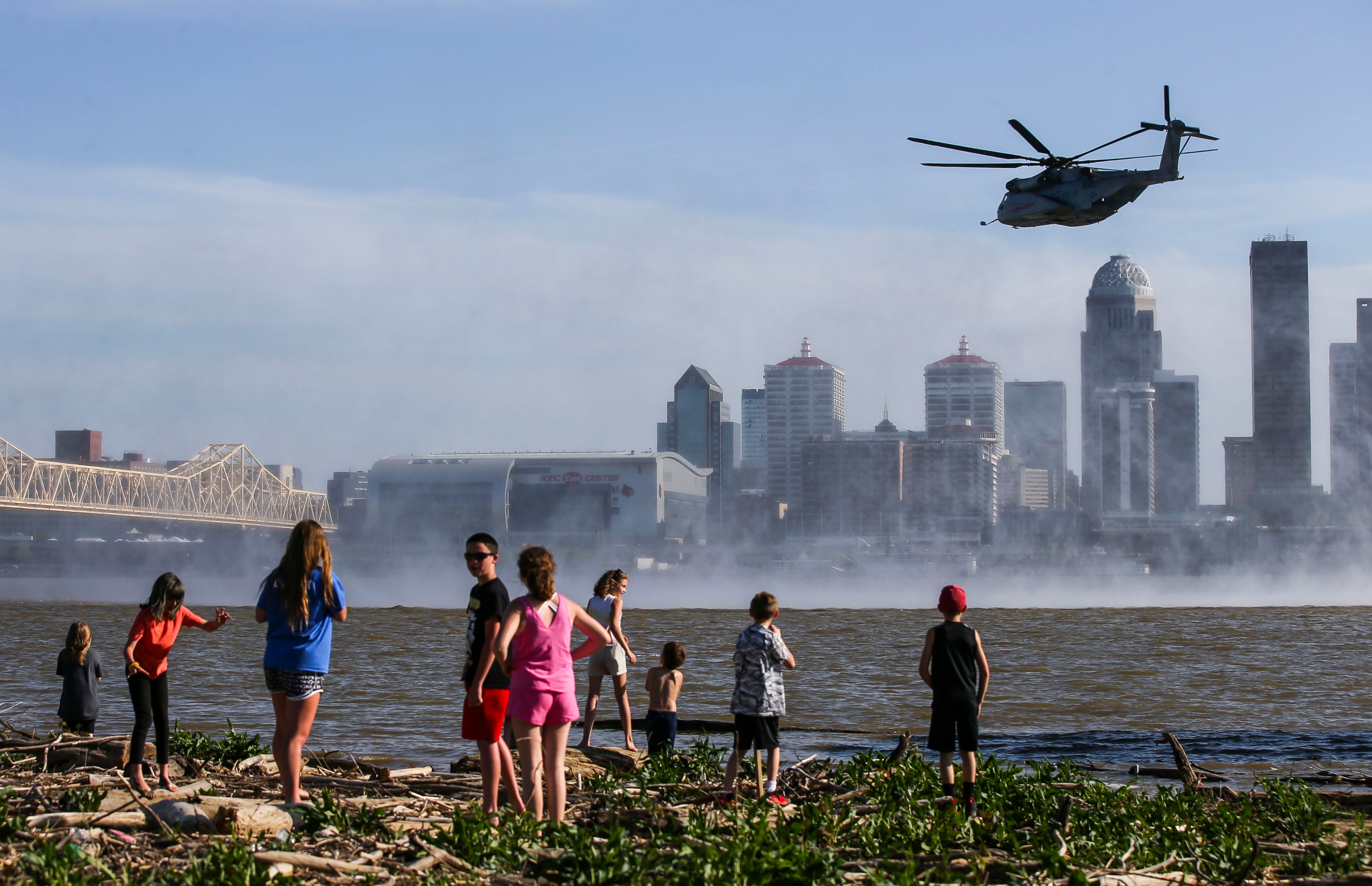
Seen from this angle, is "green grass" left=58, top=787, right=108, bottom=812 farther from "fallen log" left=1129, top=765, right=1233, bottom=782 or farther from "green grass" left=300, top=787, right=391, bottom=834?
"fallen log" left=1129, top=765, right=1233, bottom=782

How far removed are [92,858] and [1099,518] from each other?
603ft

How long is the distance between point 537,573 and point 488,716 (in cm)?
92

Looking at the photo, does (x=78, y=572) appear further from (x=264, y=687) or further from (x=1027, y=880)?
(x=1027, y=880)

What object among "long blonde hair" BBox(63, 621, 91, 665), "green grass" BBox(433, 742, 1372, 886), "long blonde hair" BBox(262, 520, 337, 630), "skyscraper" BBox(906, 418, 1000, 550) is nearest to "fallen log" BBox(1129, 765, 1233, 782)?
"green grass" BBox(433, 742, 1372, 886)

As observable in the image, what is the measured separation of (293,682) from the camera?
659 cm

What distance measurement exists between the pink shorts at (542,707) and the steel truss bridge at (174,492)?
8970 centimetres

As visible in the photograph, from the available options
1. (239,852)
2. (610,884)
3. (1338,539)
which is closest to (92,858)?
(239,852)

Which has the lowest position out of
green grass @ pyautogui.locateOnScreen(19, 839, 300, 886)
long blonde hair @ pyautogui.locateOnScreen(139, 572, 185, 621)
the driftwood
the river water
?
the river water

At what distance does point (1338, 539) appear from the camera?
15788 centimetres

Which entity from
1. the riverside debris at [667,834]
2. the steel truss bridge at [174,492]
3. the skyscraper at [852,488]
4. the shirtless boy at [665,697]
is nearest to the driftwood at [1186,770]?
the riverside debris at [667,834]

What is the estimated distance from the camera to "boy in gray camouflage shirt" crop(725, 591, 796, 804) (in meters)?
7.66

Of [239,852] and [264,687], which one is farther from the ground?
[239,852]

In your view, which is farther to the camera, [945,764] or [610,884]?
[945,764]

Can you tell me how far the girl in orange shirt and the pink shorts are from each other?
7.27ft
